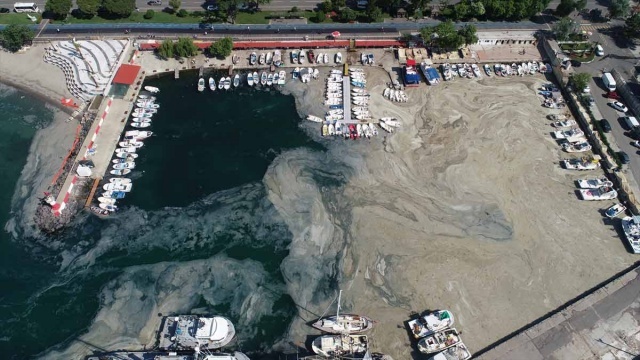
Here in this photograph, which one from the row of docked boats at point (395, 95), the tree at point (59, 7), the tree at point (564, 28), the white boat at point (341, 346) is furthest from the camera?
the tree at point (59, 7)

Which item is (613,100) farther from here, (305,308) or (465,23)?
(305,308)

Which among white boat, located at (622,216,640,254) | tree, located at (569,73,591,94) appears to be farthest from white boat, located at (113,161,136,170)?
tree, located at (569,73,591,94)

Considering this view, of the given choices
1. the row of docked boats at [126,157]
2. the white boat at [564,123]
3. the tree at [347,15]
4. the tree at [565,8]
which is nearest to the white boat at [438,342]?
the white boat at [564,123]

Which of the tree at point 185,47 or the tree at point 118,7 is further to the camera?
the tree at point 118,7

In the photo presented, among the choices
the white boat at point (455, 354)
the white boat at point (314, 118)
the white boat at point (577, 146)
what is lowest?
the white boat at point (455, 354)

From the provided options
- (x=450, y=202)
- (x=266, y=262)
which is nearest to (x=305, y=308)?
(x=266, y=262)

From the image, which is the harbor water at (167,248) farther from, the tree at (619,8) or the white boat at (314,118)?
the tree at (619,8)

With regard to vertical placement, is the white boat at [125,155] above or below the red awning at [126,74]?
below
